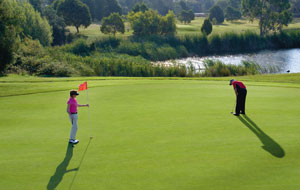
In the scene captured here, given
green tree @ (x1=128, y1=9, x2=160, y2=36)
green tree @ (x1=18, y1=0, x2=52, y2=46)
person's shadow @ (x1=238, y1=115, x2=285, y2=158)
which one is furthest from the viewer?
green tree @ (x1=128, y1=9, x2=160, y2=36)

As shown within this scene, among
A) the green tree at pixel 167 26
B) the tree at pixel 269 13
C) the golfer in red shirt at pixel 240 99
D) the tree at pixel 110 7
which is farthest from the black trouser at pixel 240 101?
the tree at pixel 110 7

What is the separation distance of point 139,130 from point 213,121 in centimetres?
249

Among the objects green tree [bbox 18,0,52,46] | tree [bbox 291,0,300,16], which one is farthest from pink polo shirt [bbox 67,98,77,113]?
tree [bbox 291,0,300,16]

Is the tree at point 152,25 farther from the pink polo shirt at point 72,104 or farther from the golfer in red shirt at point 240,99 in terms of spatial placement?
the pink polo shirt at point 72,104

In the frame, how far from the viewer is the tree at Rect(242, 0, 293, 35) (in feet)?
258

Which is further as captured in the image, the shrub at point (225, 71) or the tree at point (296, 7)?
the tree at point (296, 7)

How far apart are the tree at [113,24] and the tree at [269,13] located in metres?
31.3

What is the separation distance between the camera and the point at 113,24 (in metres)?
72.5

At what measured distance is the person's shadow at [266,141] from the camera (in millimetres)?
8536

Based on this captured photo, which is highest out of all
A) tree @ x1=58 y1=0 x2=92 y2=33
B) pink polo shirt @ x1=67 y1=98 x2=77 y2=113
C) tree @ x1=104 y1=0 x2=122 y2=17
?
tree @ x1=104 y1=0 x2=122 y2=17

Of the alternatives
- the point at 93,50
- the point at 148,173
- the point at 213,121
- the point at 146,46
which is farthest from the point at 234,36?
the point at 148,173

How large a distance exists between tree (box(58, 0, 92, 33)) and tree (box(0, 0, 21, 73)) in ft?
162

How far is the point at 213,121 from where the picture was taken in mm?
11125

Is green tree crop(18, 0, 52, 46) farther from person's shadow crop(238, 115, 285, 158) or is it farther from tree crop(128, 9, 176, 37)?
person's shadow crop(238, 115, 285, 158)
